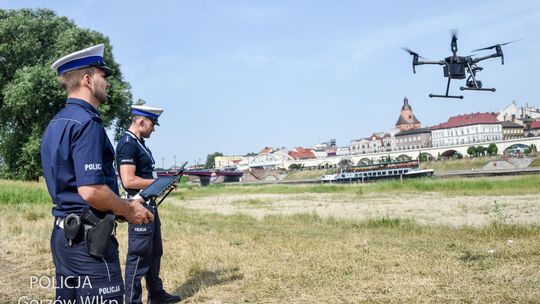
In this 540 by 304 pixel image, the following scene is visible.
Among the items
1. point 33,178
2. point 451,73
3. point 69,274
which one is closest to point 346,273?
point 69,274

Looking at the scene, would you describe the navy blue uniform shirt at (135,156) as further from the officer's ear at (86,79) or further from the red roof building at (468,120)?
the red roof building at (468,120)

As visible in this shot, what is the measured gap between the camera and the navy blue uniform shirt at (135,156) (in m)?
5.29

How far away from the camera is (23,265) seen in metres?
7.54

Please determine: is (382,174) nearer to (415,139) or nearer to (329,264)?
(329,264)

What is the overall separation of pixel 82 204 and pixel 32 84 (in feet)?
95.1

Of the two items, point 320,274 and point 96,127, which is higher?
point 96,127

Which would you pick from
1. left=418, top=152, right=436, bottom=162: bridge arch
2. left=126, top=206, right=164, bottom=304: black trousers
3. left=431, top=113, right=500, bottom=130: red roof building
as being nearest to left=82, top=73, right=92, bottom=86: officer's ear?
left=126, top=206, right=164, bottom=304: black trousers

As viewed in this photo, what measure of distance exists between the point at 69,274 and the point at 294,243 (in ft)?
19.5

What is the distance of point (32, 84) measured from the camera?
28.8 meters

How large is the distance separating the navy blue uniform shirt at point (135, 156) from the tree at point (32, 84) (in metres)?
26.2

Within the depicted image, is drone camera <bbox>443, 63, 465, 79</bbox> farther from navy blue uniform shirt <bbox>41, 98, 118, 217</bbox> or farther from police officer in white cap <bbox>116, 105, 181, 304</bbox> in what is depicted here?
navy blue uniform shirt <bbox>41, 98, 118, 217</bbox>

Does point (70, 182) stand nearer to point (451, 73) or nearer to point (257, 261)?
point (257, 261)

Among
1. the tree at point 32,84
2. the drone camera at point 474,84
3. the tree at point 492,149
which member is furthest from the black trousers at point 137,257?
the tree at point 492,149

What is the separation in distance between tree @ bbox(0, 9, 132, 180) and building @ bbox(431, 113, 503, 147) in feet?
405
